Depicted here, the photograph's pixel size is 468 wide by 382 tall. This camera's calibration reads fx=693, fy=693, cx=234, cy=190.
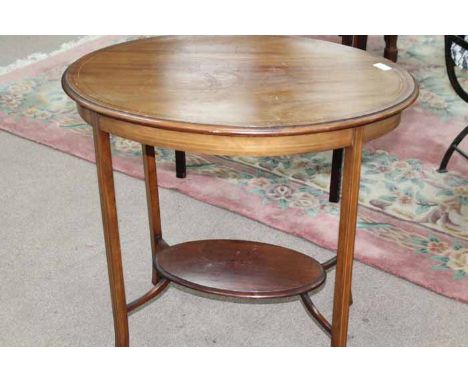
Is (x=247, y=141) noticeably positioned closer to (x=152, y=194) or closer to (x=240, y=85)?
(x=240, y=85)

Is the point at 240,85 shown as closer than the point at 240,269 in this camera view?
Yes

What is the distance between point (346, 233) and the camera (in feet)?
5.80

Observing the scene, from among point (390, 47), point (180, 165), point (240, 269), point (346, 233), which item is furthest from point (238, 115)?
point (390, 47)

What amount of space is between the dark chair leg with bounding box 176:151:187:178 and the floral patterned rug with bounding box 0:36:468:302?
0.03 m

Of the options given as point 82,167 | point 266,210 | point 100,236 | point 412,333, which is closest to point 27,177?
point 82,167

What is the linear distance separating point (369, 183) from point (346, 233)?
1383mm

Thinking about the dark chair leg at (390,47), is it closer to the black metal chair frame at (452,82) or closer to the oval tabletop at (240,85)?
the black metal chair frame at (452,82)

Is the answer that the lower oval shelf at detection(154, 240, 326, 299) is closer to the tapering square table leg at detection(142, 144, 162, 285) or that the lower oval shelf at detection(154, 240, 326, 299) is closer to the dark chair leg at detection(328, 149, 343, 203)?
the tapering square table leg at detection(142, 144, 162, 285)

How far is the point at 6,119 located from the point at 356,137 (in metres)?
2.69

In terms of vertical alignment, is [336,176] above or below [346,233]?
below

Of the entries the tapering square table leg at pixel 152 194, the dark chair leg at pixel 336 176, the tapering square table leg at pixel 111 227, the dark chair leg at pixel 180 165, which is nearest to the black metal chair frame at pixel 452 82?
the dark chair leg at pixel 336 176

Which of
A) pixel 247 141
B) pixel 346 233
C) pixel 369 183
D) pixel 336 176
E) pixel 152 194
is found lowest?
pixel 369 183

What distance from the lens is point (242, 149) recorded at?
5.21ft

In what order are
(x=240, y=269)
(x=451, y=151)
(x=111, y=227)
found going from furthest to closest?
1. (x=451, y=151)
2. (x=240, y=269)
3. (x=111, y=227)
